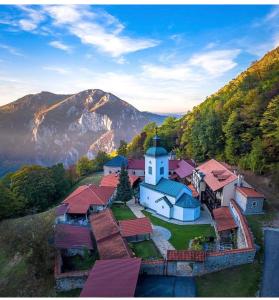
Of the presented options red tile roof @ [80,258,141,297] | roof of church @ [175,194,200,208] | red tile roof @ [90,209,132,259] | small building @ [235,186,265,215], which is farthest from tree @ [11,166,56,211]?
small building @ [235,186,265,215]

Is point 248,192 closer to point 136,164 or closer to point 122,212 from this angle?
point 122,212

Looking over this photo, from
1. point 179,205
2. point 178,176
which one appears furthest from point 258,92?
point 179,205

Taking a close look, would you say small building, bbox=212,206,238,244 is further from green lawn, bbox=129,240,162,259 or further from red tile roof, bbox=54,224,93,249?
red tile roof, bbox=54,224,93,249

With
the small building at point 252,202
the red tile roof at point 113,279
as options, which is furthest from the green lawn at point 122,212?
the red tile roof at point 113,279

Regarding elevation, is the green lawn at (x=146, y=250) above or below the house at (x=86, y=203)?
below

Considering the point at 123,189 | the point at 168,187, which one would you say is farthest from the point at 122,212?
the point at 168,187

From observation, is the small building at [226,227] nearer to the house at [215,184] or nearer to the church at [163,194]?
the church at [163,194]
